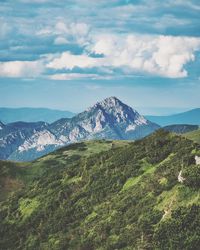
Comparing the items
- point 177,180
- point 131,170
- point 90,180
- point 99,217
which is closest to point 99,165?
point 90,180

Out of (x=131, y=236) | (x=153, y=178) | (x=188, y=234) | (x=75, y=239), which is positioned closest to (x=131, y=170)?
(x=153, y=178)

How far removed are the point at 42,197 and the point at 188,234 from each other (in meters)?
77.3

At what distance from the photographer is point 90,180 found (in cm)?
12188

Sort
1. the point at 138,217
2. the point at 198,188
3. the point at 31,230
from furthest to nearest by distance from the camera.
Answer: the point at 31,230
the point at 138,217
the point at 198,188

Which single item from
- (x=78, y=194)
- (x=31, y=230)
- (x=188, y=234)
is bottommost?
(x=31, y=230)

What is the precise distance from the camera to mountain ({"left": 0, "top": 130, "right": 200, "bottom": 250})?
69.1 m

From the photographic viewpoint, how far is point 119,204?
91.1 m

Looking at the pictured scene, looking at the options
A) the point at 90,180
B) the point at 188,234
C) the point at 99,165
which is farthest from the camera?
the point at 99,165

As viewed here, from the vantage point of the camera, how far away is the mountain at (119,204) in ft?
227

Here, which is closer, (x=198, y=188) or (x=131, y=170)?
(x=198, y=188)

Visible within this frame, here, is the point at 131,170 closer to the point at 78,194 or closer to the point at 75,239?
the point at 78,194

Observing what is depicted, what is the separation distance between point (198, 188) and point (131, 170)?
3616cm

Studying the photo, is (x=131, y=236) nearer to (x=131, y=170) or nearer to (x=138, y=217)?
(x=138, y=217)

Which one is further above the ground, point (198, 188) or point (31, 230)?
point (198, 188)
